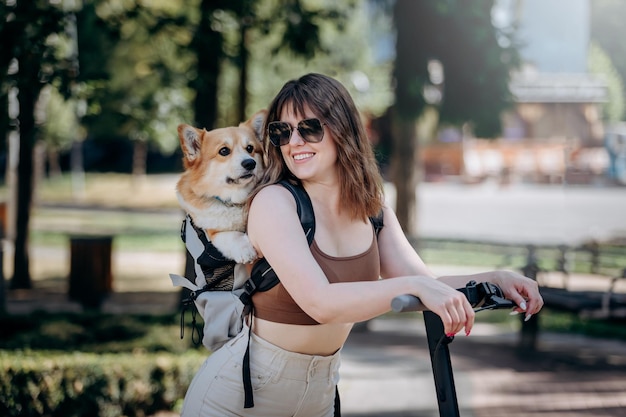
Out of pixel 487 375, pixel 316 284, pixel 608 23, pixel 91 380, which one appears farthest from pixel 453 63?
pixel 316 284

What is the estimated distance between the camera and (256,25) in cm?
1018

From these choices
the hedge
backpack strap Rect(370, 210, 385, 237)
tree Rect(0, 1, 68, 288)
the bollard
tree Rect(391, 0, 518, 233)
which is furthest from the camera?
the bollard

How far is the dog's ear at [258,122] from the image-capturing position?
2.57 m

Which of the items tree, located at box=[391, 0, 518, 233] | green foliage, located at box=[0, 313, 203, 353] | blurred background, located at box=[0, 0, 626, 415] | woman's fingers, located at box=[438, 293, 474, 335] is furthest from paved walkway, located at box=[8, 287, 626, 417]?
woman's fingers, located at box=[438, 293, 474, 335]

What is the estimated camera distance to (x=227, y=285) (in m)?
2.32

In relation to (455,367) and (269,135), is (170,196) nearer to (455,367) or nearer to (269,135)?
(455,367)

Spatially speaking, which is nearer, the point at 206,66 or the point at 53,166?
the point at 206,66

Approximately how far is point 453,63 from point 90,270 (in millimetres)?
5967

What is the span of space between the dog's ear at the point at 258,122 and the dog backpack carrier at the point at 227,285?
38cm

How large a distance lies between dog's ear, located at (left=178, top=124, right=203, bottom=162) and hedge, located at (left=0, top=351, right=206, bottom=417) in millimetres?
3499

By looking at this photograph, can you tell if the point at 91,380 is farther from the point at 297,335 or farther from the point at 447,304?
the point at 447,304

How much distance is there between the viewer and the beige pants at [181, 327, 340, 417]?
2.23 metres

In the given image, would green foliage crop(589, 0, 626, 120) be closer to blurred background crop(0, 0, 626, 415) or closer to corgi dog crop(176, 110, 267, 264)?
blurred background crop(0, 0, 626, 415)

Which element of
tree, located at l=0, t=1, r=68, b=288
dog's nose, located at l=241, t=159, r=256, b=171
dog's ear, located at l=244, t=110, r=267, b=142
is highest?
tree, located at l=0, t=1, r=68, b=288
